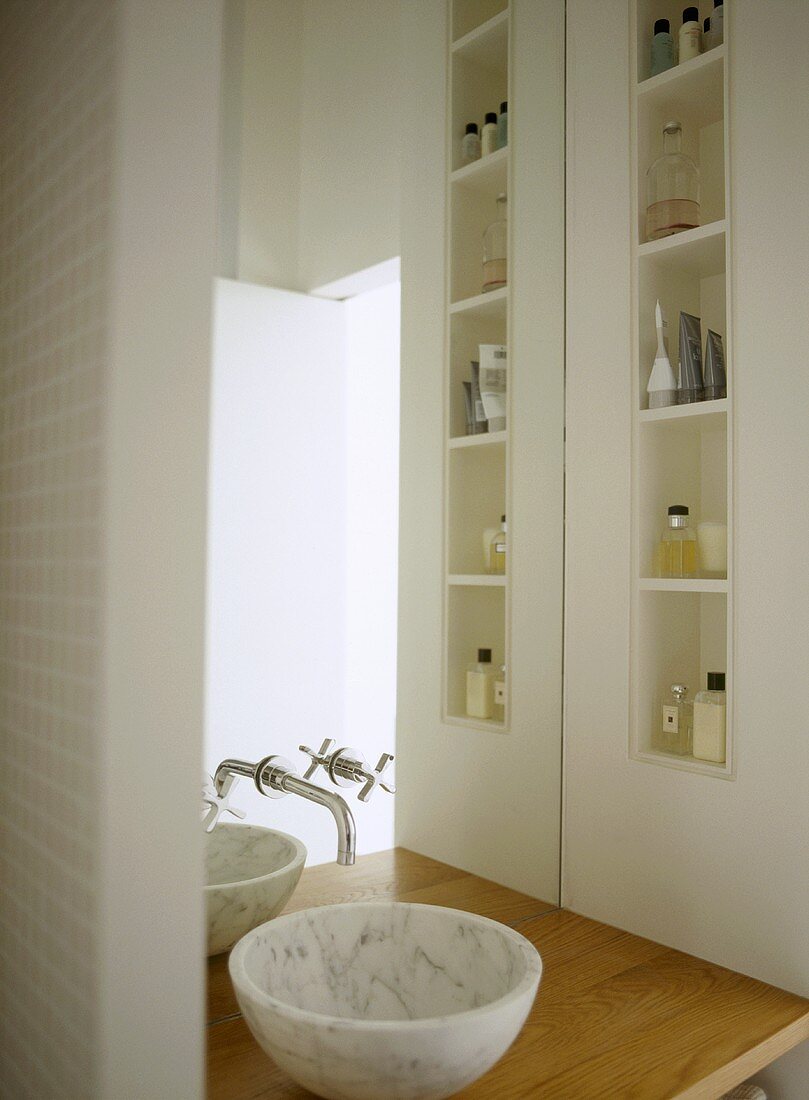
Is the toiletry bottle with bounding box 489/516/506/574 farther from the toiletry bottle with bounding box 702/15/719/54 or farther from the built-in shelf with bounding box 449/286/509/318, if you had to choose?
the toiletry bottle with bounding box 702/15/719/54

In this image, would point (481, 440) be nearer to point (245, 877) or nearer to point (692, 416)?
point (692, 416)

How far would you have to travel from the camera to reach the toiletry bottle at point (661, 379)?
55.3 inches

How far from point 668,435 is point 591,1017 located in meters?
0.87

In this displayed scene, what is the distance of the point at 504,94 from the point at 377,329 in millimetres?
556

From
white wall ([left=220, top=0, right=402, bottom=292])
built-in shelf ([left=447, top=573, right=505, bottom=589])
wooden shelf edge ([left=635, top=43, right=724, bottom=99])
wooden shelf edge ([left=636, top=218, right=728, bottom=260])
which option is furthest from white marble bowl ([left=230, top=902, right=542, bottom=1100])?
wooden shelf edge ([left=635, top=43, right=724, bottom=99])

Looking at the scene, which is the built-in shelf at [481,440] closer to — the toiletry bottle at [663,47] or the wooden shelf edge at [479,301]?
the wooden shelf edge at [479,301]

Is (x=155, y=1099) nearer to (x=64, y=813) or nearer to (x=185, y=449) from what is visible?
(x=64, y=813)

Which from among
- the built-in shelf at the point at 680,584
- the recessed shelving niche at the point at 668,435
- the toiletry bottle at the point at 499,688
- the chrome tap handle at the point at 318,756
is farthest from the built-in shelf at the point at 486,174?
the chrome tap handle at the point at 318,756

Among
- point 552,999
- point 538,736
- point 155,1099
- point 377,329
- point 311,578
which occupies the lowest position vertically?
point 552,999

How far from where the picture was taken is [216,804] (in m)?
1.14

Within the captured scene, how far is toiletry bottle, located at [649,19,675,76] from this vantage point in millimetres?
1428

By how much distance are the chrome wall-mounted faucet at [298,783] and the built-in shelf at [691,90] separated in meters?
1.14

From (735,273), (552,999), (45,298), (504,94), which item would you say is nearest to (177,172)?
(45,298)

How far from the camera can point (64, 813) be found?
2.54 ft
